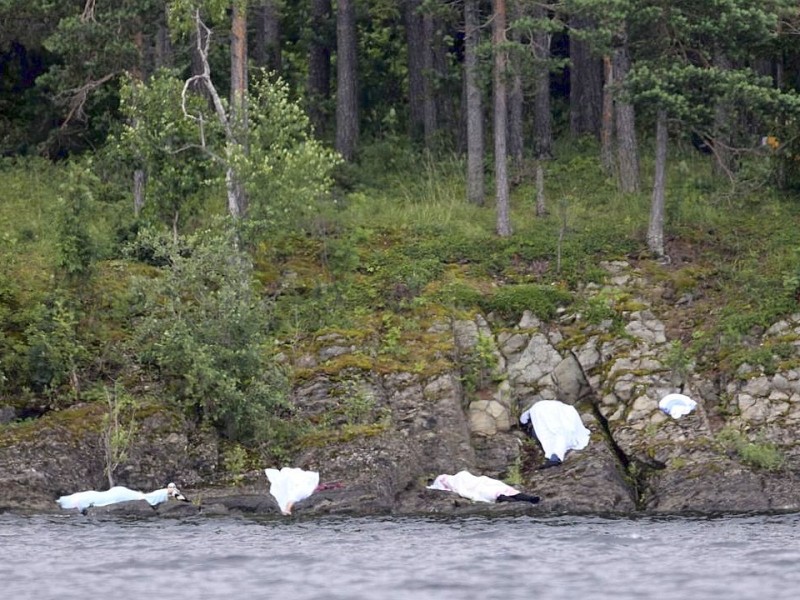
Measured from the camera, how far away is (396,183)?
35062 mm

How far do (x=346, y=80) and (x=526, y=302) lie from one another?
10.9 meters

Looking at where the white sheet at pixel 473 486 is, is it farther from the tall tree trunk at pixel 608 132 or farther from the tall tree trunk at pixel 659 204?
the tall tree trunk at pixel 608 132

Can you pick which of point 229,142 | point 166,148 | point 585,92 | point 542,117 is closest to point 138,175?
point 166,148

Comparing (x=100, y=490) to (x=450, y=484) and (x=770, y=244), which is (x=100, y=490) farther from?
(x=770, y=244)

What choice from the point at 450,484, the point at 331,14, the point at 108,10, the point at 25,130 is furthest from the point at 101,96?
the point at 450,484

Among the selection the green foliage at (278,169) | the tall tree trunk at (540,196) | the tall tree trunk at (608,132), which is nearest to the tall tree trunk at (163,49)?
the green foliage at (278,169)

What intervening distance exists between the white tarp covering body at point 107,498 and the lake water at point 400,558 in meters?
0.57

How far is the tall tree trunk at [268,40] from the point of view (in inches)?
1533

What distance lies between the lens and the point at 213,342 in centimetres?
2550

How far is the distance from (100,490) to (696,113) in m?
13.0

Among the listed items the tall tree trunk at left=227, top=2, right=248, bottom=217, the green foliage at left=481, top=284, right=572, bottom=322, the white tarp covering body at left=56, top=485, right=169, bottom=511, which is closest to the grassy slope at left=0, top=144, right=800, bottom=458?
the green foliage at left=481, top=284, right=572, bottom=322

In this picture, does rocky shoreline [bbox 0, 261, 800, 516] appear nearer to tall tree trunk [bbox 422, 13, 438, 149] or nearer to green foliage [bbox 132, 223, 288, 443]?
green foliage [bbox 132, 223, 288, 443]

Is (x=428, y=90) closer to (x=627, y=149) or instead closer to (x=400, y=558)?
(x=627, y=149)

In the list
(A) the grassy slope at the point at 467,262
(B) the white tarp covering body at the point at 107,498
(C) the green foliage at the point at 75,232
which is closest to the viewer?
(B) the white tarp covering body at the point at 107,498
